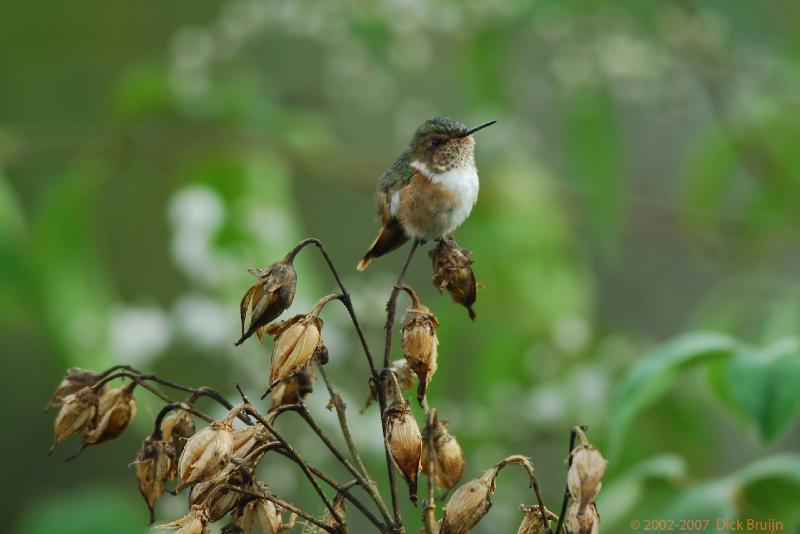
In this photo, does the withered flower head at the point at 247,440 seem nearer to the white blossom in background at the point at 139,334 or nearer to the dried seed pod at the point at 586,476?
the dried seed pod at the point at 586,476

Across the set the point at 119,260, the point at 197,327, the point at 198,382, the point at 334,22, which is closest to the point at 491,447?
the point at 197,327

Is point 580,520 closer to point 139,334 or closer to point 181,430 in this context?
point 181,430

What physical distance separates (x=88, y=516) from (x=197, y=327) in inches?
35.7

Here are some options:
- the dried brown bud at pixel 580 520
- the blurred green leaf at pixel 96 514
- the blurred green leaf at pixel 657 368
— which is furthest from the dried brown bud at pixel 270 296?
the blurred green leaf at pixel 96 514

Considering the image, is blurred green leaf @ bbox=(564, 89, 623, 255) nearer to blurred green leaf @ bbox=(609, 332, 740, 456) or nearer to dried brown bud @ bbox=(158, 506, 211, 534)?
blurred green leaf @ bbox=(609, 332, 740, 456)

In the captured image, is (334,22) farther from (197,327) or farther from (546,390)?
(546,390)

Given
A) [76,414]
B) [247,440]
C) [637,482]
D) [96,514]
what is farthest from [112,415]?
[96,514]

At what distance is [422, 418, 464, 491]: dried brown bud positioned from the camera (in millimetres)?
699

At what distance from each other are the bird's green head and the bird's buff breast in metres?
0.01

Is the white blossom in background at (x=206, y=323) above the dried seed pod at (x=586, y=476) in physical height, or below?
above

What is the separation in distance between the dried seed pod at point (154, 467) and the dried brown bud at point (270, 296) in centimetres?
10

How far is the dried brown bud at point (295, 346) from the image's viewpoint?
0.64 metres

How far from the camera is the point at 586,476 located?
0.60 m

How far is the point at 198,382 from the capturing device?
3.39 m
